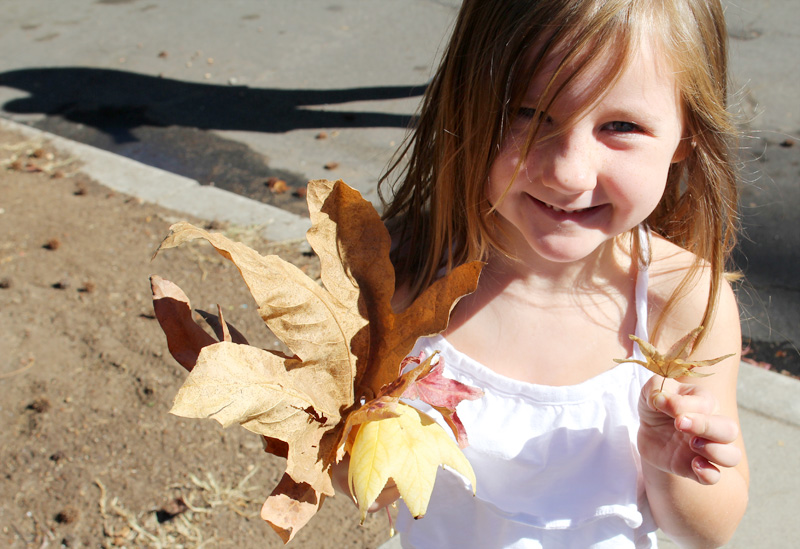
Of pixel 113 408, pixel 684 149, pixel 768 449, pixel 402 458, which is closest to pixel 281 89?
pixel 113 408

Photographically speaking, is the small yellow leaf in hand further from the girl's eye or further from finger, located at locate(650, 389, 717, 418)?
the girl's eye

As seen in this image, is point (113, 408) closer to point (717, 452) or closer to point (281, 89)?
point (717, 452)

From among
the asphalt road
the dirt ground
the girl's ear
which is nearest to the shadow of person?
the asphalt road

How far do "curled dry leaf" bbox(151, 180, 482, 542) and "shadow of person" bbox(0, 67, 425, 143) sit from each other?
4350 millimetres

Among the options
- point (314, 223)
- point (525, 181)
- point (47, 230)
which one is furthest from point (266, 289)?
point (47, 230)

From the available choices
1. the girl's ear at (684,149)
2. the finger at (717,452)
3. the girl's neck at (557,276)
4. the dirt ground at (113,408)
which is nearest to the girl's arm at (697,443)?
the finger at (717,452)

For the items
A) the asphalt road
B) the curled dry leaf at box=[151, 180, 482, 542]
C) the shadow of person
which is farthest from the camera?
the shadow of person

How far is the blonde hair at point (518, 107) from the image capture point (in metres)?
1.19

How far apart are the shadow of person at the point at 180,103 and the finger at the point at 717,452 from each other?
4.33 meters

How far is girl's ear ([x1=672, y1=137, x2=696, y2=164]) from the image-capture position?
1393 millimetres

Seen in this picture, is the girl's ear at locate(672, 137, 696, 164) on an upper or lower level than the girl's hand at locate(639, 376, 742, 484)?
upper

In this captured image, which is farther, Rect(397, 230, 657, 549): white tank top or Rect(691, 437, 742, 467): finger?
Rect(397, 230, 657, 549): white tank top

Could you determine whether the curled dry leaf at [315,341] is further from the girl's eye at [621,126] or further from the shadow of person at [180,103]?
the shadow of person at [180,103]

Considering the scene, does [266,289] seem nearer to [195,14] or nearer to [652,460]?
[652,460]
